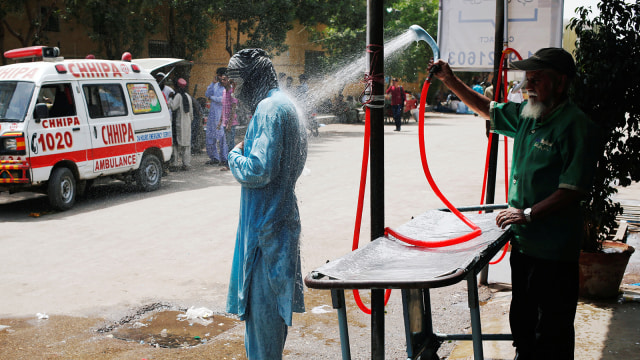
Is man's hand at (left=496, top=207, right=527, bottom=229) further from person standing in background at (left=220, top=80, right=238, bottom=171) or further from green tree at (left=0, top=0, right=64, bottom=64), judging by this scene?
green tree at (left=0, top=0, right=64, bottom=64)

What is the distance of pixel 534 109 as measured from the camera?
3.11 meters

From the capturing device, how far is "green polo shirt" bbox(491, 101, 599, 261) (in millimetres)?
2889

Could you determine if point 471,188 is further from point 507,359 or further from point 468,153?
point 507,359

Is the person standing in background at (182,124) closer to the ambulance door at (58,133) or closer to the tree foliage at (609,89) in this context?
the ambulance door at (58,133)

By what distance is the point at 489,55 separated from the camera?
610 centimetres

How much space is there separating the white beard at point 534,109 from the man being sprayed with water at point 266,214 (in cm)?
116

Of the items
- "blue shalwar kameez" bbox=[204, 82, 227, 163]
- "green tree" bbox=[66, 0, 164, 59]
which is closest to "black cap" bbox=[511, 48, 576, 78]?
"blue shalwar kameez" bbox=[204, 82, 227, 163]

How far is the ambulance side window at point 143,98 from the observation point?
34.0 feet

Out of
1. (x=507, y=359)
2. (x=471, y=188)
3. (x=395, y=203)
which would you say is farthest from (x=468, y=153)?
(x=507, y=359)

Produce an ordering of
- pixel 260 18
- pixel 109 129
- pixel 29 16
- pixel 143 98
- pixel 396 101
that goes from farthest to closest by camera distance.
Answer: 1. pixel 396 101
2. pixel 260 18
3. pixel 29 16
4. pixel 143 98
5. pixel 109 129

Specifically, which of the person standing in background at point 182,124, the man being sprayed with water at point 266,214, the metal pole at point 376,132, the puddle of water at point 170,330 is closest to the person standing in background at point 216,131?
the person standing in background at point 182,124

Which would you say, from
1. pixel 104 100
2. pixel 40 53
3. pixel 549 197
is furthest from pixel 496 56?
pixel 40 53

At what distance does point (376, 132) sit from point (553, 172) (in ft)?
2.90

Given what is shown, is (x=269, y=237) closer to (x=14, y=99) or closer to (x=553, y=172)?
(x=553, y=172)
